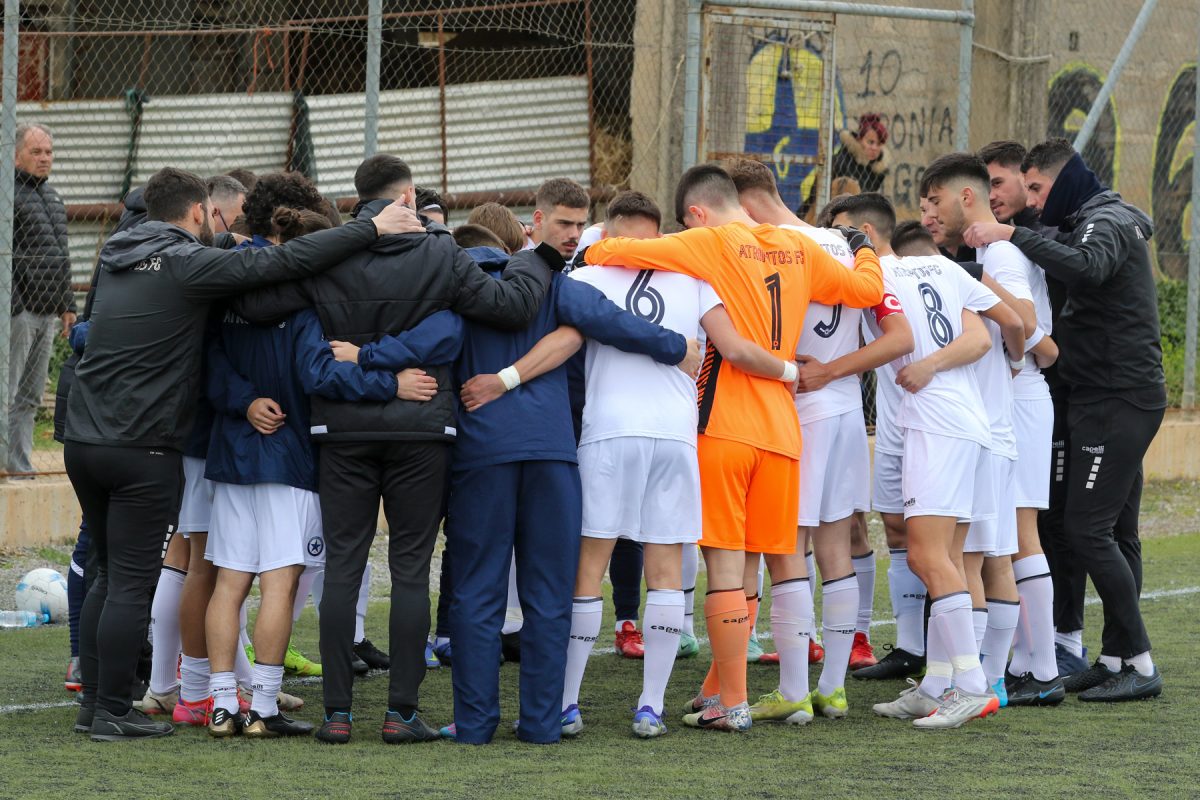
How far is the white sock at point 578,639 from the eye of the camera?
229 inches

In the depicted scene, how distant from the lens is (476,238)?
253 inches

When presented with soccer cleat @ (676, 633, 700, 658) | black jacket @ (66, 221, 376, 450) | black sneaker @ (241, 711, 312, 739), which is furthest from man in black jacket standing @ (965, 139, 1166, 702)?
black sneaker @ (241, 711, 312, 739)

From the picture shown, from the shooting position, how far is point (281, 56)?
15.8m

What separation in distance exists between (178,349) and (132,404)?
251mm

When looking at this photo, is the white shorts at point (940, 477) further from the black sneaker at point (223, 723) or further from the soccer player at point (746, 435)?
the black sneaker at point (223, 723)

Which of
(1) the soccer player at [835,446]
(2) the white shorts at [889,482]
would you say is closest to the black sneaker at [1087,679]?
(2) the white shorts at [889,482]

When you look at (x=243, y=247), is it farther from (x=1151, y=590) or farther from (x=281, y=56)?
(x=281, y=56)

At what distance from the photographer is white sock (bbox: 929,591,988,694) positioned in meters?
5.94

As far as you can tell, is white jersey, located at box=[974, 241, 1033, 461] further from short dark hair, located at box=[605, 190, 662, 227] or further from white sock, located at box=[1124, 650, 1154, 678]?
short dark hair, located at box=[605, 190, 662, 227]

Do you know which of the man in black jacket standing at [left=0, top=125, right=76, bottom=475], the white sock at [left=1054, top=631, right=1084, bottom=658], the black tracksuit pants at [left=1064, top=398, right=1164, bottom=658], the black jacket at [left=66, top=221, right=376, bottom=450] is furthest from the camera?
the man in black jacket standing at [left=0, top=125, right=76, bottom=475]

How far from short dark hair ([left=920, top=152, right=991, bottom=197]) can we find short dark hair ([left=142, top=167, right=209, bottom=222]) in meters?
2.89

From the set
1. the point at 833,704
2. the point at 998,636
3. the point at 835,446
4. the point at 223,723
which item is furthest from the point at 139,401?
the point at 998,636

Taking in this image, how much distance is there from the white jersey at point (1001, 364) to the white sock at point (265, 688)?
9.51ft

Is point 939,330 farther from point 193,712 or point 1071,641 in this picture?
point 193,712
